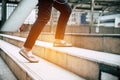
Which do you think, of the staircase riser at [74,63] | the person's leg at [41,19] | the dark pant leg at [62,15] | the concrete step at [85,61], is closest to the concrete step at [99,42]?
the concrete step at [85,61]

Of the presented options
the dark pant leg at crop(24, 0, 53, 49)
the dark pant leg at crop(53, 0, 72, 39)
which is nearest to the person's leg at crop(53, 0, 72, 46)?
the dark pant leg at crop(53, 0, 72, 39)

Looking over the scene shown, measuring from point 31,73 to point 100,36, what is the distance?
0.89 meters

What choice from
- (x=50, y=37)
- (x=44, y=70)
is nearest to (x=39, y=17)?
(x=44, y=70)

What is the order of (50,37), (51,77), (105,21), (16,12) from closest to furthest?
(51,77) < (50,37) < (16,12) < (105,21)

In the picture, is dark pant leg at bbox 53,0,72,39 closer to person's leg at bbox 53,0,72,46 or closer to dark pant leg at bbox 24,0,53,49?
person's leg at bbox 53,0,72,46

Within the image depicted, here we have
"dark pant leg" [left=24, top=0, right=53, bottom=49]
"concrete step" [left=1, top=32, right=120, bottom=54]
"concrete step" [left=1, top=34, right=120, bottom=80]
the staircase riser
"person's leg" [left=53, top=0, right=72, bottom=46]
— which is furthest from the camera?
"person's leg" [left=53, top=0, right=72, bottom=46]

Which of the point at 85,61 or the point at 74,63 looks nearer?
the point at 85,61

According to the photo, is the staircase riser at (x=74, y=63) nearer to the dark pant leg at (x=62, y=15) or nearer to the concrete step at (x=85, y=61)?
the concrete step at (x=85, y=61)

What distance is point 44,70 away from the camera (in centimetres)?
183

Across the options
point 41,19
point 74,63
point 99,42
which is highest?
point 41,19

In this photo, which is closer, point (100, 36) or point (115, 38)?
point (115, 38)

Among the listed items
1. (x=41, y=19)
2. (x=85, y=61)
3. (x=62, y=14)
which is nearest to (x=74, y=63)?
(x=85, y=61)

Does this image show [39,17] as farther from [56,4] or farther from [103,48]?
[103,48]

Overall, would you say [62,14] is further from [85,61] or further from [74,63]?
Answer: [85,61]
